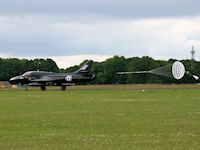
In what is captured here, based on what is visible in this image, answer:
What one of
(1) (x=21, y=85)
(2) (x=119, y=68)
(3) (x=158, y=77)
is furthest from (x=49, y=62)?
(1) (x=21, y=85)

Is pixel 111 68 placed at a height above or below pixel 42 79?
above

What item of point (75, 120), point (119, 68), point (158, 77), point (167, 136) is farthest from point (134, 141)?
point (119, 68)

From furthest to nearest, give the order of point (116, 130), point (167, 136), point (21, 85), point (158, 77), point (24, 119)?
point (158, 77) → point (21, 85) → point (24, 119) → point (116, 130) → point (167, 136)

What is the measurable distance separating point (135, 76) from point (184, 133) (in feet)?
484

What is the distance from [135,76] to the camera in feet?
545

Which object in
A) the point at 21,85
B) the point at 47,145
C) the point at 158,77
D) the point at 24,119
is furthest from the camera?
the point at 158,77

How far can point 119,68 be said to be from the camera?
184000 mm

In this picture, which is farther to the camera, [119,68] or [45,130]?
[119,68]

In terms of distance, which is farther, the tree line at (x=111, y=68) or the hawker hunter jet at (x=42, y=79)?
the tree line at (x=111, y=68)

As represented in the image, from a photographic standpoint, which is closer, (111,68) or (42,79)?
(42,79)

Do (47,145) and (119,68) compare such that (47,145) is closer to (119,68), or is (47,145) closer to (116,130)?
(116,130)

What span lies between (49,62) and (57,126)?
163 m

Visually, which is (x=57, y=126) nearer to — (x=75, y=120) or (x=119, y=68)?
(x=75, y=120)

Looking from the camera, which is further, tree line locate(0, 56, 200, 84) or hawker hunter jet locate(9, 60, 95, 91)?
tree line locate(0, 56, 200, 84)
